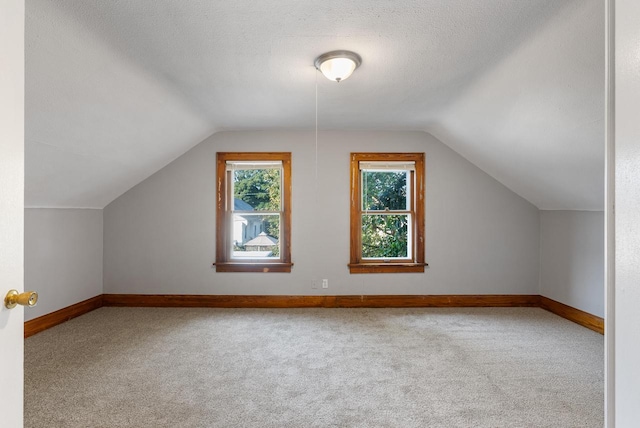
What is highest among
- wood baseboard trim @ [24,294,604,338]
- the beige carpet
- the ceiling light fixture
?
the ceiling light fixture

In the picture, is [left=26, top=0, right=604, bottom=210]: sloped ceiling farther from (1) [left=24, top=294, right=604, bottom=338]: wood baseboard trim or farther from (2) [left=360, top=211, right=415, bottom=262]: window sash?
(1) [left=24, top=294, right=604, bottom=338]: wood baseboard trim

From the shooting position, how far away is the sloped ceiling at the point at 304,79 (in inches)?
74.9

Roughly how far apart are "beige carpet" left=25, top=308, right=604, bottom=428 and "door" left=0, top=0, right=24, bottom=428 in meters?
1.24

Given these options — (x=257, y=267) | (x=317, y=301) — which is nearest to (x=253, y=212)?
(x=257, y=267)

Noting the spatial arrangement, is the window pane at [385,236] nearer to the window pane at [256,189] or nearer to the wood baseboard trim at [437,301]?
the wood baseboard trim at [437,301]

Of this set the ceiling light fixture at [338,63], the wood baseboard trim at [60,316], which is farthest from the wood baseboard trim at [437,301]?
the wood baseboard trim at [60,316]

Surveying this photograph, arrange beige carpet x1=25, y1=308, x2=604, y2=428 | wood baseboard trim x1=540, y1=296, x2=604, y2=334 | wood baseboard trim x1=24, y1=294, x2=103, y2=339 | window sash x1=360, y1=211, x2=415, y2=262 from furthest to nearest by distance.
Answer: window sash x1=360, y1=211, x2=415, y2=262 → wood baseboard trim x1=540, y1=296, x2=604, y2=334 → wood baseboard trim x1=24, y1=294, x2=103, y2=339 → beige carpet x1=25, y1=308, x2=604, y2=428

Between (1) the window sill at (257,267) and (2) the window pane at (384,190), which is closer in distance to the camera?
(1) the window sill at (257,267)

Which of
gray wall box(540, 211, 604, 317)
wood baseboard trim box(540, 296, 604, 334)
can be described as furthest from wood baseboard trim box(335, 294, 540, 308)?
gray wall box(540, 211, 604, 317)

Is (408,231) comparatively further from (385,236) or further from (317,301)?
(317,301)

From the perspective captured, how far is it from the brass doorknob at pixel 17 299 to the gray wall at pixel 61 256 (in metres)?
3.00

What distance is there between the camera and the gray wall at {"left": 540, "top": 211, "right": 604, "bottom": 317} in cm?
354

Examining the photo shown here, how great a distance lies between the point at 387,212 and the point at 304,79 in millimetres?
2271

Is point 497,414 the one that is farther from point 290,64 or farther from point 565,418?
point 290,64
